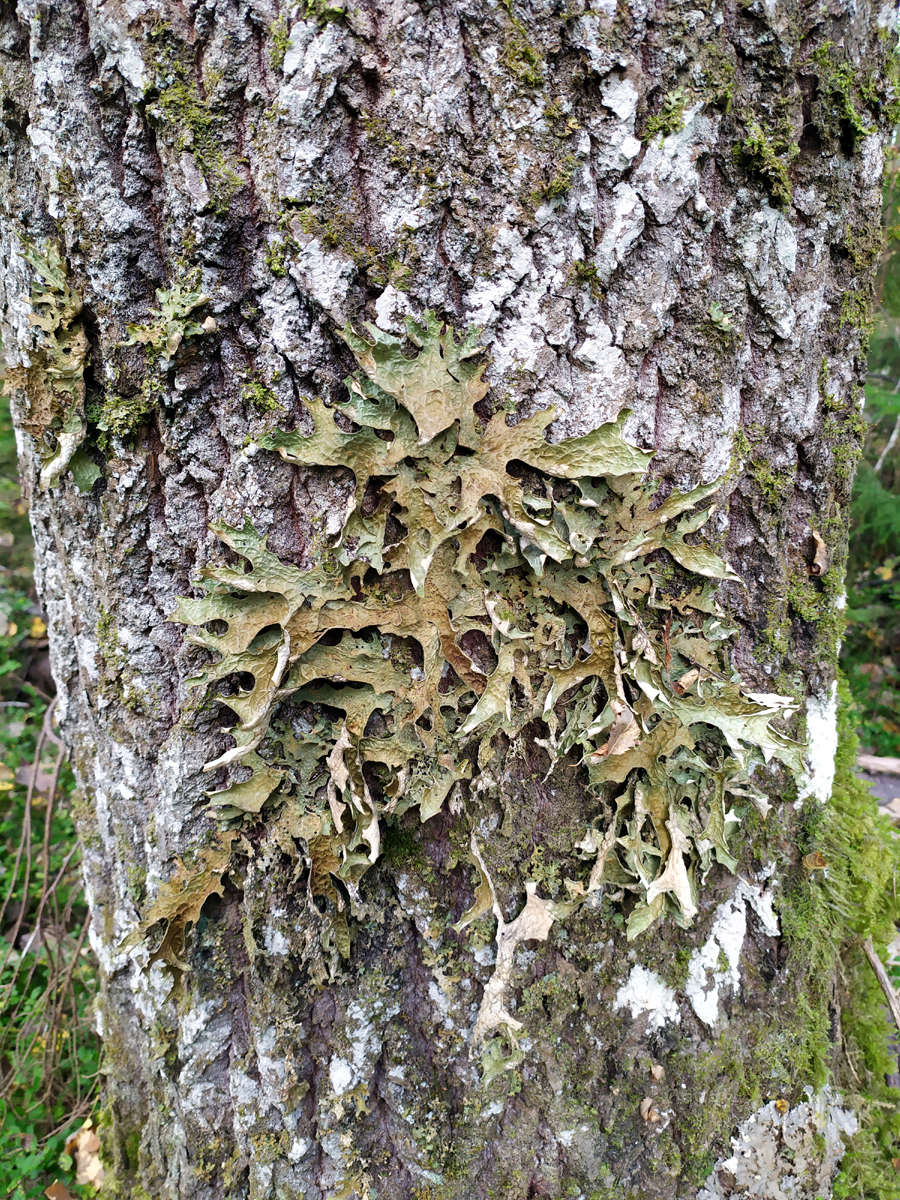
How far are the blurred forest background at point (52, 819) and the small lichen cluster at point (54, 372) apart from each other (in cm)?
99

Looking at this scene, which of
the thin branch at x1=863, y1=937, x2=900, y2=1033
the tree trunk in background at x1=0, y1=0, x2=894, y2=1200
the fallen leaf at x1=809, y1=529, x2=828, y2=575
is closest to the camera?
the tree trunk in background at x1=0, y1=0, x2=894, y2=1200

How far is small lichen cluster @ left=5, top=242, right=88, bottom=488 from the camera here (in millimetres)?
1279

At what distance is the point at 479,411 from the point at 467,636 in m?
0.41

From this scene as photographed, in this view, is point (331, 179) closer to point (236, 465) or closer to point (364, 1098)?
point (236, 465)

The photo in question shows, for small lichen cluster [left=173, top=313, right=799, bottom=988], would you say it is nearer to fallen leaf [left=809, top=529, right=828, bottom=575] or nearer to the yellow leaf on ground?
fallen leaf [left=809, top=529, right=828, bottom=575]

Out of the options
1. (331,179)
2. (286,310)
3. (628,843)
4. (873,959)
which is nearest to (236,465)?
(286,310)

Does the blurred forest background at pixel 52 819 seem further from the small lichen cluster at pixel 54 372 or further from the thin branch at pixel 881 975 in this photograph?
the thin branch at pixel 881 975

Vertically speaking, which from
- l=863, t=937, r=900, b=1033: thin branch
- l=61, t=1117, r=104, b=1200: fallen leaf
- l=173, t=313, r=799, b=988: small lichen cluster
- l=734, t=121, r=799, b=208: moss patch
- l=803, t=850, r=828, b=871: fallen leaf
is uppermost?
l=734, t=121, r=799, b=208: moss patch

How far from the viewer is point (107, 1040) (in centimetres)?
168

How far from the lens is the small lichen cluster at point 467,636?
122cm

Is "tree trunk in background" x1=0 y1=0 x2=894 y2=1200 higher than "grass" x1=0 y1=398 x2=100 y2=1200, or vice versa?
"tree trunk in background" x1=0 y1=0 x2=894 y2=1200

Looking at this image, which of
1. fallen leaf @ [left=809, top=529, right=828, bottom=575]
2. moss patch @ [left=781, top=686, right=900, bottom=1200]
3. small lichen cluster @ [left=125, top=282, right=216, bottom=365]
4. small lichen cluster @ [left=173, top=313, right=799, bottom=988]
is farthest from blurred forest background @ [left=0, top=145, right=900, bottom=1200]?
small lichen cluster @ [left=125, top=282, right=216, bottom=365]

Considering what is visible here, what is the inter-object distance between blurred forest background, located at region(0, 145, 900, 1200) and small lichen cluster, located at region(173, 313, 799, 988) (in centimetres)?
79

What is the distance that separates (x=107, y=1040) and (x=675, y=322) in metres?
2.02
